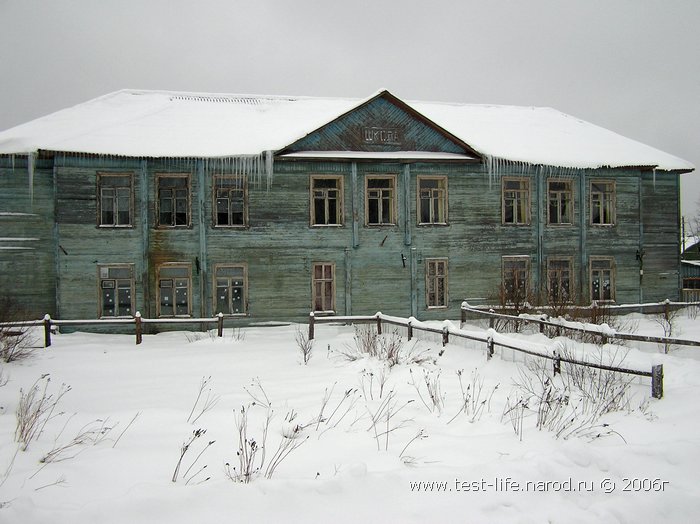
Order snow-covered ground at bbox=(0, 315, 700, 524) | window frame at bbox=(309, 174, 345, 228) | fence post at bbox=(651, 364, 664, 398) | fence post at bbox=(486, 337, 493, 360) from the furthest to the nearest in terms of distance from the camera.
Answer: window frame at bbox=(309, 174, 345, 228) → fence post at bbox=(486, 337, 493, 360) → fence post at bbox=(651, 364, 664, 398) → snow-covered ground at bbox=(0, 315, 700, 524)

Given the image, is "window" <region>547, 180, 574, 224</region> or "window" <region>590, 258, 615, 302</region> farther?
"window" <region>590, 258, 615, 302</region>

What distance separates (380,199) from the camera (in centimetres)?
1608

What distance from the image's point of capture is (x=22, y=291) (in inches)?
573

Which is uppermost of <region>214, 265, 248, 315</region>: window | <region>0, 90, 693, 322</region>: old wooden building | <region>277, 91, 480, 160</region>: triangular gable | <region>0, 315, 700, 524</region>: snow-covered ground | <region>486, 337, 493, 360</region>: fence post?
<region>277, 91, 480, 160</region>: triangular gable

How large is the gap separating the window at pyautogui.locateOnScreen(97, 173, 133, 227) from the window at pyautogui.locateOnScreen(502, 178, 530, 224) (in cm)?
1345

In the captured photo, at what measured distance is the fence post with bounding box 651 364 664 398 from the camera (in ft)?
19.4

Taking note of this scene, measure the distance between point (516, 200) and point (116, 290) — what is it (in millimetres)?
14737

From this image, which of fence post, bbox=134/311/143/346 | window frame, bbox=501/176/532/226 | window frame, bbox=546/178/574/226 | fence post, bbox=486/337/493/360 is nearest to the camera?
fence post, bbox=486/337/493/360

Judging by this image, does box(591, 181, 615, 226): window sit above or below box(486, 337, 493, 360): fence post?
above

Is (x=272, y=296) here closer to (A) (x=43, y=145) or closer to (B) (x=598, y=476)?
(A) (x=43, y=145)

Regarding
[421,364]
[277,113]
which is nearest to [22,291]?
[277,113]

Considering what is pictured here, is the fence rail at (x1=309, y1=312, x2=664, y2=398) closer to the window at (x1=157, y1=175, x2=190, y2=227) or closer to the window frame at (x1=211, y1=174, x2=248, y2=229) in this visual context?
the window frame at (x1=211, y1=174, x2=248, y2=229)

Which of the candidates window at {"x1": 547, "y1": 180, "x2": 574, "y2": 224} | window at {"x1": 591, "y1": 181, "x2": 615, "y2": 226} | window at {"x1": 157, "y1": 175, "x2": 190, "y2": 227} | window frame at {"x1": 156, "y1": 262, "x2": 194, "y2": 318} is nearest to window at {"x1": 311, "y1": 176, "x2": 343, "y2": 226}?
window at {"x1": 157, "y1": 175, "x2": 190, "y2": 227}

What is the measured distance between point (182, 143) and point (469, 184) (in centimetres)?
1035
